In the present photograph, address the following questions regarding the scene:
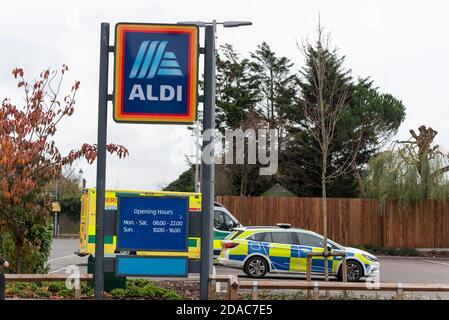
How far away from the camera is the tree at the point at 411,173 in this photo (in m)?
32.2

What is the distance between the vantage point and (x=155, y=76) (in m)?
7.92

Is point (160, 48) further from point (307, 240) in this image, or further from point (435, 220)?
point (435, 220)

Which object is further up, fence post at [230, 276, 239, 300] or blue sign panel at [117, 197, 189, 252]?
blue sign panel at [117, 197, 189, 252]

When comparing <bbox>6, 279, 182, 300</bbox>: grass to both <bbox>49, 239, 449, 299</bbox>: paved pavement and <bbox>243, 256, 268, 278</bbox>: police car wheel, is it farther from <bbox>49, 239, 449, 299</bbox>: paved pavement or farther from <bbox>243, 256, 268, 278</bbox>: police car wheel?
<bbox>243, 256, 268, 278</bbox>: police car wheel

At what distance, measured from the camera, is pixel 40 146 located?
12.8m

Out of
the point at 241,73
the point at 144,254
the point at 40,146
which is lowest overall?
the point at 144,254

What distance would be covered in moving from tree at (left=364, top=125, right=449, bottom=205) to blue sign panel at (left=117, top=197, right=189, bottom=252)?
25665 millimetres

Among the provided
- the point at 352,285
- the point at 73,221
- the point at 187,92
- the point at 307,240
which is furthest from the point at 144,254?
the point at 73,221

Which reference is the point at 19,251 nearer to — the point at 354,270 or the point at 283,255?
the point at 283,255

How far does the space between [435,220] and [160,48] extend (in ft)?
89.7

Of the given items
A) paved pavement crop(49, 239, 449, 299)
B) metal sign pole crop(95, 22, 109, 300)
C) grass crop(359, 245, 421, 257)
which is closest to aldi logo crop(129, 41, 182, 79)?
metal sign pole crop(95, 22, 109, 300)

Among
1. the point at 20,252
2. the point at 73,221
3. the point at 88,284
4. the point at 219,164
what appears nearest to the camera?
the point at 88,284

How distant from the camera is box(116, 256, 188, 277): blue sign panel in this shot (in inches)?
322

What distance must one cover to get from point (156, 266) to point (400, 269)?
58.3ft
